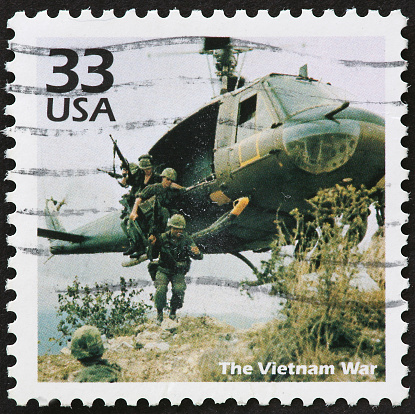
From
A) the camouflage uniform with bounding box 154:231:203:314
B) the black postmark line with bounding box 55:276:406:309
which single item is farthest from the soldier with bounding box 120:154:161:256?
the black postmark line with bounding box 55:276:406:309

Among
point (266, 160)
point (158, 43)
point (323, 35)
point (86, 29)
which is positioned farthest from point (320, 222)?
point (86, 29)

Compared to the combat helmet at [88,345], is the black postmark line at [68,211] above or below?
above

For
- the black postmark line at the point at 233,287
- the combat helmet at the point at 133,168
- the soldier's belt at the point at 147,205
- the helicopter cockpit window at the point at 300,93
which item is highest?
the helicopter cockpit window at the point at 300,93

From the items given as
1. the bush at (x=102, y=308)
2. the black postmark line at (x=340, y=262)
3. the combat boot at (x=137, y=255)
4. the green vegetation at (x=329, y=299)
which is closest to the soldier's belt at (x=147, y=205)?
the combat boot at (x=137, y=255)

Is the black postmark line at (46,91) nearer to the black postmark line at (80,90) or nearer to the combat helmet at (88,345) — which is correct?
the black postmark line at (80,90)

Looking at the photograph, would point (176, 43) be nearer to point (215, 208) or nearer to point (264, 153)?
point (264, 153)

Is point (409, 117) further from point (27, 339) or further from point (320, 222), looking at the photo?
point (27, 339)
